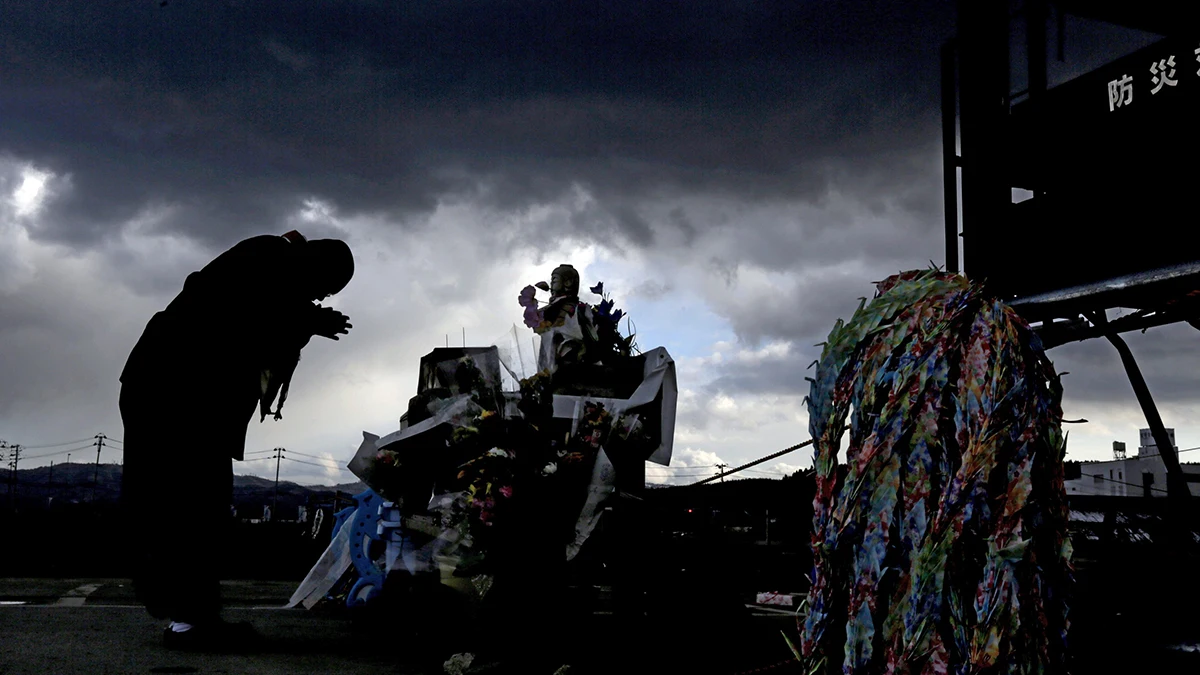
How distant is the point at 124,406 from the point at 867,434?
3.44m

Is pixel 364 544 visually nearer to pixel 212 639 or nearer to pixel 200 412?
pixel 212 639

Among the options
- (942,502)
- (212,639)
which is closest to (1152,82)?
(942,502)

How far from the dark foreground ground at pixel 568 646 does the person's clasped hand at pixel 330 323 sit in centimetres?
140

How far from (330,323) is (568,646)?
187 cm

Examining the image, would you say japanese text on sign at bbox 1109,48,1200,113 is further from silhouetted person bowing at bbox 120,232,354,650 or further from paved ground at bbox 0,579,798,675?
silhouetted person bowing at bbox 120,232,354,650

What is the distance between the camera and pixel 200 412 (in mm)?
4066

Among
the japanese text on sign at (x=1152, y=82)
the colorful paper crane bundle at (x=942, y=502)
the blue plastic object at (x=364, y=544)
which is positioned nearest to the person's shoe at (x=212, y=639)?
the blue plastic object at (x=364, y=544)

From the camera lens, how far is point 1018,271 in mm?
7605

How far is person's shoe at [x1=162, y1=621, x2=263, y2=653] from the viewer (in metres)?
3.85

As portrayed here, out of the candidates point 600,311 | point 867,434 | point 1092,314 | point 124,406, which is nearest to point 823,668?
point 867,434

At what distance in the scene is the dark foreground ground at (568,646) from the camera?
2.66 meters

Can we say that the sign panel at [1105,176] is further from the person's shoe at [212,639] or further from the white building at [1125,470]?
the white building at [1125,470]

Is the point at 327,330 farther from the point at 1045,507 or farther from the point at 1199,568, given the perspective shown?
the point at 1199,568

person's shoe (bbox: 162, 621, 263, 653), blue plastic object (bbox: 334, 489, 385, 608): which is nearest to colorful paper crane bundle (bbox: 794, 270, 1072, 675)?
person's shoe (bbox: 162, 621, 263, 653)
